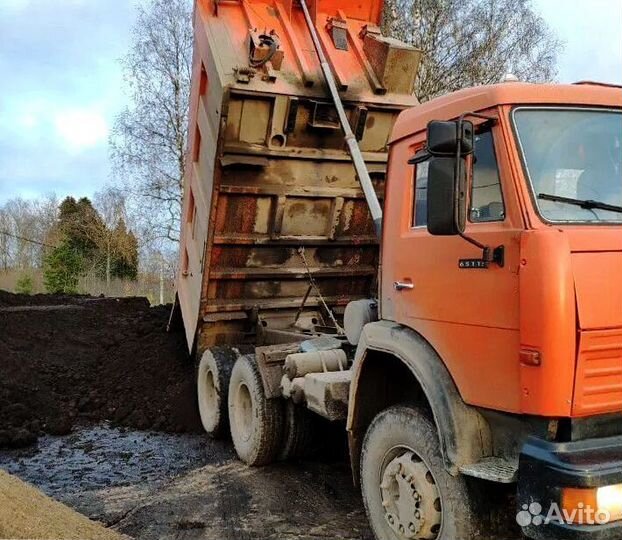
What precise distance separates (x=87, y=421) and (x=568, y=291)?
584cm

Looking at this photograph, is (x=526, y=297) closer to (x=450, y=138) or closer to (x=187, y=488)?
(x=450, y=138)

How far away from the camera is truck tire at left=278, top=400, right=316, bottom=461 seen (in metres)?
5.38

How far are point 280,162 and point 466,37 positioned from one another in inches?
660

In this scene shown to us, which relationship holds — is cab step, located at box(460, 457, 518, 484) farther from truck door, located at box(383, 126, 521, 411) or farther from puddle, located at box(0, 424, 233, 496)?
puddle, located at box(0, 424, 233, 496)

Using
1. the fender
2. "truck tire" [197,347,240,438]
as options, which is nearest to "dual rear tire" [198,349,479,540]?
the fender

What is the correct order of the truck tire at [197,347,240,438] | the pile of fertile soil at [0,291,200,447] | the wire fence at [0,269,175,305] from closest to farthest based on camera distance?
the truck tire at [197,347,240,438] → the pile of fertile soil at [0,291,200,447] → the wire fence at [0,269,175,305]

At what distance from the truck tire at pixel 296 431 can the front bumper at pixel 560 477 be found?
2.86 m

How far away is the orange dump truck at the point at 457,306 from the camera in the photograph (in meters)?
2.64

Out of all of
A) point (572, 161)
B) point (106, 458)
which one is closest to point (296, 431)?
point (106, 458)

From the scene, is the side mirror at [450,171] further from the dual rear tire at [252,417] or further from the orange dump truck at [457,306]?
the dual rear tire at [252,417]

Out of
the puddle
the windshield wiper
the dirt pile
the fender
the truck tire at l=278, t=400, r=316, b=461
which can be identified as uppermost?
the windshield wiper

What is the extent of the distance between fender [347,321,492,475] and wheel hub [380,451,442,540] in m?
0.26

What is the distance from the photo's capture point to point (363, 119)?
6.09m

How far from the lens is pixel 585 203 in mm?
2896
